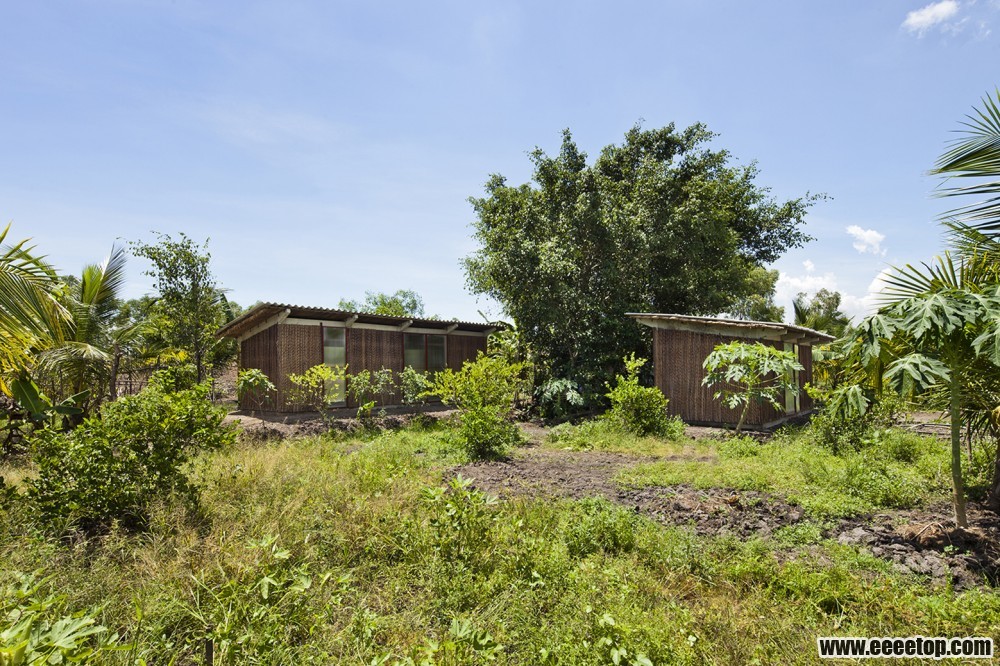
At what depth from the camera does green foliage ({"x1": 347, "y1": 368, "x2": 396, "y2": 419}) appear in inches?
472

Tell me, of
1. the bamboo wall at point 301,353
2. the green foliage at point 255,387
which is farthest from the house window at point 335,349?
the green foliage at point 255,387

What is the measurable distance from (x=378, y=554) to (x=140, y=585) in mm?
1600

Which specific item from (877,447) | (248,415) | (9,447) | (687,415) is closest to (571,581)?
(877,447)

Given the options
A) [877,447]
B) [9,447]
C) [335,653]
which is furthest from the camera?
[877,447]

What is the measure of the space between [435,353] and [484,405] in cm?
657

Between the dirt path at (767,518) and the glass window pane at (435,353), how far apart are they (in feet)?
29.1

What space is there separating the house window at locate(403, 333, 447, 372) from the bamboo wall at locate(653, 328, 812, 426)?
7120 millimetres

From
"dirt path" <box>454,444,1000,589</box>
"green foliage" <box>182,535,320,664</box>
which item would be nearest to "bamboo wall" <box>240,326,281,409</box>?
"dirt path" <box>454,444,1000,589</box>

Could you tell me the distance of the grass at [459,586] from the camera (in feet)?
8.84

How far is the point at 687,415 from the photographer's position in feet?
37.9

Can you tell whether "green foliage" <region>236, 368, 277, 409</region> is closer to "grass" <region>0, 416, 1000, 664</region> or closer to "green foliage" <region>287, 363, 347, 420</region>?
"green foliage" <region>287, 363, 347, 420</region>

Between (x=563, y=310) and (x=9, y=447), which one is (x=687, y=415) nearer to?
(x=563, y=310)

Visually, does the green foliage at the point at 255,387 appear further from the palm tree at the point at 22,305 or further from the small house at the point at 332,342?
the palm tree at the point at 22,305

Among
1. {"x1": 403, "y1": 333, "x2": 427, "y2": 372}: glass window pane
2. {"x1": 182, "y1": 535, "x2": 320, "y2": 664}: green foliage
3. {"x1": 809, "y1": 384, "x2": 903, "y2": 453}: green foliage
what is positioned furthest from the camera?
{"x1": 403, "y1": 333, "x2": 427, "y2": 372}: glass window pane
